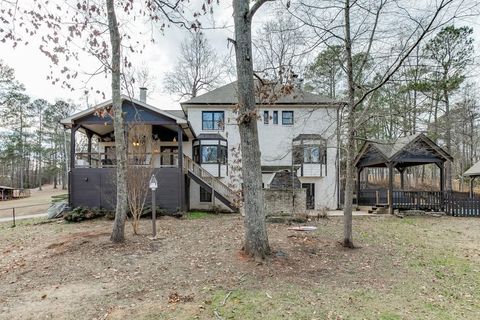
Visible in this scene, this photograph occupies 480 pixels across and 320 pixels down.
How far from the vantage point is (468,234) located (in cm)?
1077

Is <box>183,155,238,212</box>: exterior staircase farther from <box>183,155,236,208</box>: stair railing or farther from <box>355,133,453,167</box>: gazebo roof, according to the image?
<box>355,133,453,167</box>: gazebo roof

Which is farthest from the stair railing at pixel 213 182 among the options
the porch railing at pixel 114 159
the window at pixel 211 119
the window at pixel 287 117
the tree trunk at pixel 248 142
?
the tree trunk at pixel 248 142

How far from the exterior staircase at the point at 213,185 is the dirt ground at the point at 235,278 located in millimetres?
6680

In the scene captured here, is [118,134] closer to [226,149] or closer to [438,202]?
[226,149]

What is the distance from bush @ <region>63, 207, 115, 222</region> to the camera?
1306cm

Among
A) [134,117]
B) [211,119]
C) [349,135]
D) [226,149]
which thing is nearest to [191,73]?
[211,119]

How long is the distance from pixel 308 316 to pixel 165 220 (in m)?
10.2

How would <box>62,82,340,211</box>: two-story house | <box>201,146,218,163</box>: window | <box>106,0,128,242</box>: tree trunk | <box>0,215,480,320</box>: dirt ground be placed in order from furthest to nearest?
<box>201,146,218,163</box>: window → <box>62,82,340,211</box>: two-story house → <box>106,0,128,242</box>: tree trunk → <box>0,215,480,320</box>: dirt ground

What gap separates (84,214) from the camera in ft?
43.8

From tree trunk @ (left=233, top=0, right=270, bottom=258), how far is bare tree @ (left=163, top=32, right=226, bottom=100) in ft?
74.7

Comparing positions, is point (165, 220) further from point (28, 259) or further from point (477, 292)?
point (477, 292)

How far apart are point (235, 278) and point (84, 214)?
10.6 meters

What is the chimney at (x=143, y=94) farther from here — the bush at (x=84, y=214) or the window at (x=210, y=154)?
the bush at (x=84, y=214)

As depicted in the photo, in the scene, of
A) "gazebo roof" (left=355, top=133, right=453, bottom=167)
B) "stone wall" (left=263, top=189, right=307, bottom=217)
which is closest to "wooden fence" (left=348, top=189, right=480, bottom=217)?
"gazebo roof" (left=355, top=133, right=453, bottom=167)
